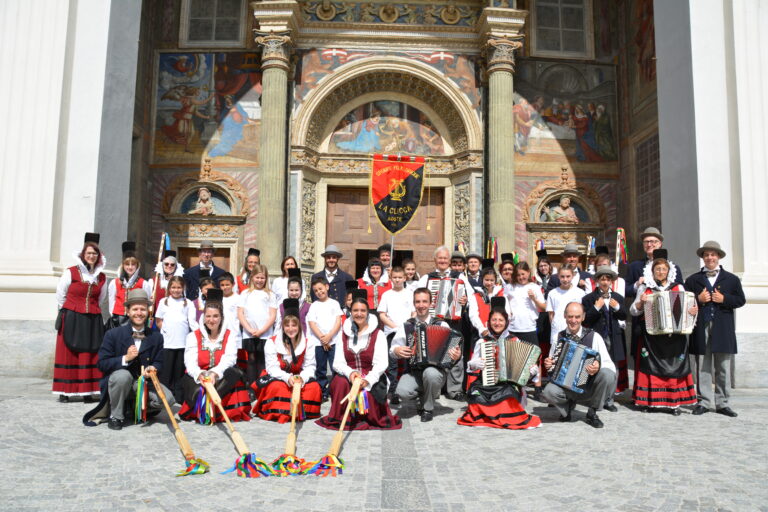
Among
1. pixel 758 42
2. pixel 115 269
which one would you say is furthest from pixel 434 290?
pixel 758 42

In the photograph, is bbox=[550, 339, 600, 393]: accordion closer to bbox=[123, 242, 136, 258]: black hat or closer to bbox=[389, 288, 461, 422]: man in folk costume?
bbox=[389, 288, 461, 422]: man in folk costume

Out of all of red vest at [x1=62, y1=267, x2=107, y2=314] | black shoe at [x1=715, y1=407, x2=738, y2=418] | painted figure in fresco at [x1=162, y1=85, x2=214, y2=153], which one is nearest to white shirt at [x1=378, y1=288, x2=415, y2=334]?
red vest at [x1=62, y1=267, x2=107, y2=314]

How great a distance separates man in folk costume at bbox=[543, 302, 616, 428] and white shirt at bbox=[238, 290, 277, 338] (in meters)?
3.50

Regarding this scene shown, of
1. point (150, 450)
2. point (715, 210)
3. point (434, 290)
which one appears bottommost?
point (150, 450)

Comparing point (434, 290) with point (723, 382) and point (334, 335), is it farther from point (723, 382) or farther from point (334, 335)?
point (723, 382)

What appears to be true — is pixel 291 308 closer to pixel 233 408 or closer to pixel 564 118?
pixel 233 408

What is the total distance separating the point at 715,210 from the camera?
8.30m

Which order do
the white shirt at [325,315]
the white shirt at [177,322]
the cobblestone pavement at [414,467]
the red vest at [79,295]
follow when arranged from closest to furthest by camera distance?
the cobblestone pavement at [414,467]
the white shirt at [177,322]
the red vest at [79,295]
the white shirt at [325,315]

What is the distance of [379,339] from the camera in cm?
610

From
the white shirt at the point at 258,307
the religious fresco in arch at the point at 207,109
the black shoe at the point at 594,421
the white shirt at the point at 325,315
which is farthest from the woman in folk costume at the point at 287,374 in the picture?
the religious fresco in arch at the point at 207,109

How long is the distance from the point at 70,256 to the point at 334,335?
4.47m

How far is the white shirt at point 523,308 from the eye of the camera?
759 centimetres

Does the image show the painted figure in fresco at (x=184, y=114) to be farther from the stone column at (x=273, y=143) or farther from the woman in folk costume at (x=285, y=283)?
the woman in folk costume at (x=285, y=283)

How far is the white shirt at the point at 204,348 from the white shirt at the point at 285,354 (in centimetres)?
39
